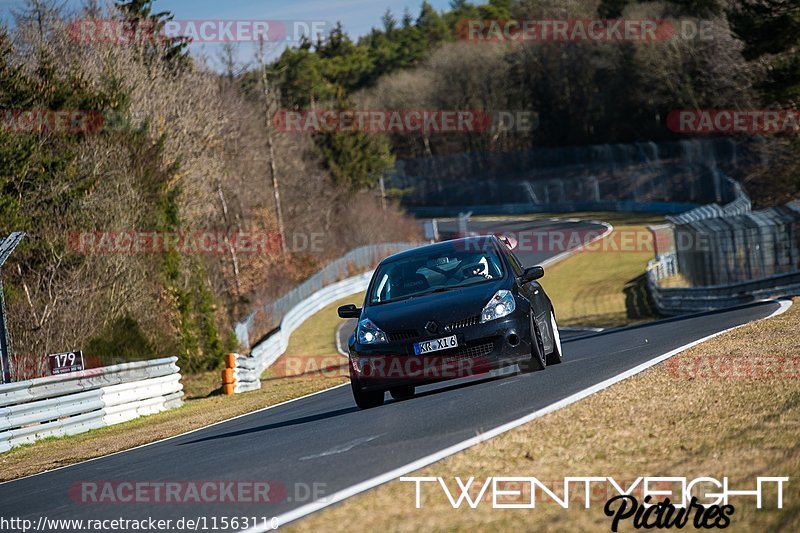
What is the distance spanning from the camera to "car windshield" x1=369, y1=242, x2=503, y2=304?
1280 centimetres

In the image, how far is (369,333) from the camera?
1209 cm

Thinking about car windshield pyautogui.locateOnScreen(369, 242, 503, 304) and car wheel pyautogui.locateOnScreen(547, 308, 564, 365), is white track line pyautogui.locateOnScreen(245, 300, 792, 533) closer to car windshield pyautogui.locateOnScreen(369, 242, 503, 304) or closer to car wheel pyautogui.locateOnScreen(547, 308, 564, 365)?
car wheel pyautogui.locateOnScreen(547, 308, 564, 365)

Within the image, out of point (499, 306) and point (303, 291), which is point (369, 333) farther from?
point (303, 291)

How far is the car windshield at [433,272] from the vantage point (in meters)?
12.8

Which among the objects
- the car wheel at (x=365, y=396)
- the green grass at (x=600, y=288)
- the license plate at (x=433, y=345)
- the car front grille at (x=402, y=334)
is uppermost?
the car front grille at (x=402, y=334)

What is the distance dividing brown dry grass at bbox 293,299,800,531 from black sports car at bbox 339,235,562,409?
174 cm

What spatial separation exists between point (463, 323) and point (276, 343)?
30242 mm

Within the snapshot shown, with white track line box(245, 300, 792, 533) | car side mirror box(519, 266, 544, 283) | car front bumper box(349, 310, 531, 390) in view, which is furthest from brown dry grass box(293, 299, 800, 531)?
car side mirror box(519, 266, 544, 283)

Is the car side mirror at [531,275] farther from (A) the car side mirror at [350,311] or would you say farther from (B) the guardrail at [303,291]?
(B) the guardrail at [303,291]

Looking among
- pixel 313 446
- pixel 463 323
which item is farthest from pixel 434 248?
pixel 313 446

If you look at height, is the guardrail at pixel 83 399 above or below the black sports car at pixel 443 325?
below

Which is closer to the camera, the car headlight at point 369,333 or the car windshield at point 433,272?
the car headlight at point 369,333

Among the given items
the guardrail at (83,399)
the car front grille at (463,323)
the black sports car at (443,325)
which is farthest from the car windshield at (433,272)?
the guardrail at (83,399)

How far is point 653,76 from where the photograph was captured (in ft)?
294
